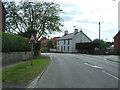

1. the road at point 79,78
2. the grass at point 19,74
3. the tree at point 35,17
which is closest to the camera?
the road at point 79,78

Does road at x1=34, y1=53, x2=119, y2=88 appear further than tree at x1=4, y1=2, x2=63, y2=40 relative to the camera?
No

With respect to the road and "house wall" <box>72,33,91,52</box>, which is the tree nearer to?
the road

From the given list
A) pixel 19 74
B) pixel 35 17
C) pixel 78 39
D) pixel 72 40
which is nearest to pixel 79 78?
pixel 19 74

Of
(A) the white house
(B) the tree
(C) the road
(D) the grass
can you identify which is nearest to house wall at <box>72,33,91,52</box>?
(A) the white house

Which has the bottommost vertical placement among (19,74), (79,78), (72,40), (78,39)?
(79,78)

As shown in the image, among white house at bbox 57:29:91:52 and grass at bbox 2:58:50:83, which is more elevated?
white house at bbox 57:29:91:52

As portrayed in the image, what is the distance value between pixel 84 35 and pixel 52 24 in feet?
164

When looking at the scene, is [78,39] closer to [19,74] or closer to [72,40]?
[72,40]

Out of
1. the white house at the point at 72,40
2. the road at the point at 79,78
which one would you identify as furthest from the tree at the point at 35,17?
the white house at the point at 72,40

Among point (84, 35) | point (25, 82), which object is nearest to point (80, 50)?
point (84, 35)

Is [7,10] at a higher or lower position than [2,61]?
higher

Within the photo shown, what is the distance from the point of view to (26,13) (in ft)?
151

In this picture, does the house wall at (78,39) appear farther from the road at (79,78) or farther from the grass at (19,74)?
the grass at (19,74)

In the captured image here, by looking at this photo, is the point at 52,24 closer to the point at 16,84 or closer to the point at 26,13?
the point at 26,13
